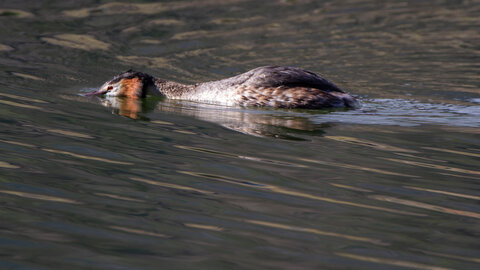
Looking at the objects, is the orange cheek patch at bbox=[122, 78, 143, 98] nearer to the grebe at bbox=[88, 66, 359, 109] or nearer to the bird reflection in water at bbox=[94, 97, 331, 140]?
the bird reflection in water at bbox=[94, 97, 331, 140]

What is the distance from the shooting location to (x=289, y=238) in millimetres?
3822

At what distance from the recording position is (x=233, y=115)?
27.9 feet

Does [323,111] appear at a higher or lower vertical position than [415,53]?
lower

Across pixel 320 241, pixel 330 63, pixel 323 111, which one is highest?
pixel 330 63

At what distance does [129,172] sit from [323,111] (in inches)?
174

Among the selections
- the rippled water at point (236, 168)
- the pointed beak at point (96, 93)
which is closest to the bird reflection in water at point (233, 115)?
the rippled water at point (236, 168)

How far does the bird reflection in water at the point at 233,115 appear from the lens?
7359mm

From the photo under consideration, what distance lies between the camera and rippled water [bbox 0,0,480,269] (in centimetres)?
362

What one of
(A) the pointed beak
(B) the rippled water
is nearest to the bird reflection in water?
(B) the rippled water

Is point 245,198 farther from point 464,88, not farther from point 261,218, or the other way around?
point 464,88

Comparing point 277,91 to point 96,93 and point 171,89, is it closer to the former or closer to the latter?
point 171,89

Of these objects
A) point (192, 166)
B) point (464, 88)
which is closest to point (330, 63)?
point (464, 88)

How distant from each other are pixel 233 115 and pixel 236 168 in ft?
10.4

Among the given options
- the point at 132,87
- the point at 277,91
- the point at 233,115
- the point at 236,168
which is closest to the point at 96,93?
the point at 132,87
